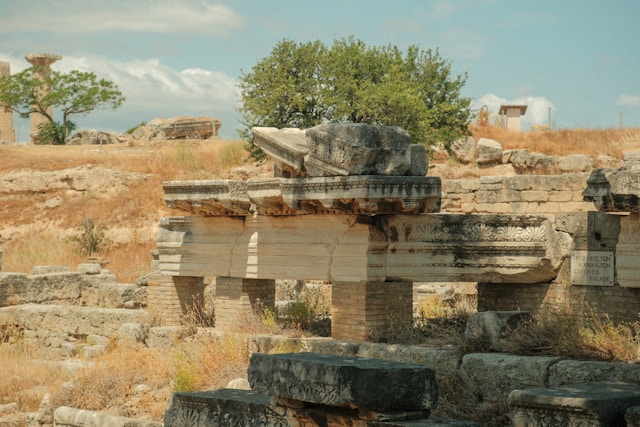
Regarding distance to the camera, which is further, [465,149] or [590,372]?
[465,149]

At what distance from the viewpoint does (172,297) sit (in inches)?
561

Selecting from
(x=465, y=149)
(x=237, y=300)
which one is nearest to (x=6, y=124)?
(x=465, y=149)

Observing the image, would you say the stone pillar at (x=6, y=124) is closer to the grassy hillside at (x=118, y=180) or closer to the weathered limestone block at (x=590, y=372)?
the grassy hillside at (x=118, y=180)

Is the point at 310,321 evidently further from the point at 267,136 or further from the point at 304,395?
the point at 304,395

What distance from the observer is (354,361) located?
7641 mm

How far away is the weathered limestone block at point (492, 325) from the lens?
10.1 m

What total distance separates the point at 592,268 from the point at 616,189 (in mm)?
1218

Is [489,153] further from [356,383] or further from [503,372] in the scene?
[356,383]

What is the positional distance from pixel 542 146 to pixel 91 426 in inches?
829

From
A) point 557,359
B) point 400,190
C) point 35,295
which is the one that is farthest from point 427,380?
point 35,295

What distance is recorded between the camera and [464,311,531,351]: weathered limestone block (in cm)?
1012

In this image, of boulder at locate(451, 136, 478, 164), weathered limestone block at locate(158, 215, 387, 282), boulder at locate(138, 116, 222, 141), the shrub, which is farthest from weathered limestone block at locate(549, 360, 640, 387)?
boulder at locate(138, 116, 222, 141)

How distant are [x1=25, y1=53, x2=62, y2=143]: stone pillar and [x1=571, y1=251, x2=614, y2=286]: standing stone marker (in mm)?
39213

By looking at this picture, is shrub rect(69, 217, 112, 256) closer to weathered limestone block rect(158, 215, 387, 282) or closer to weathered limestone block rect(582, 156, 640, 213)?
weathered limestone block rect(158, 215, 387, 282)
